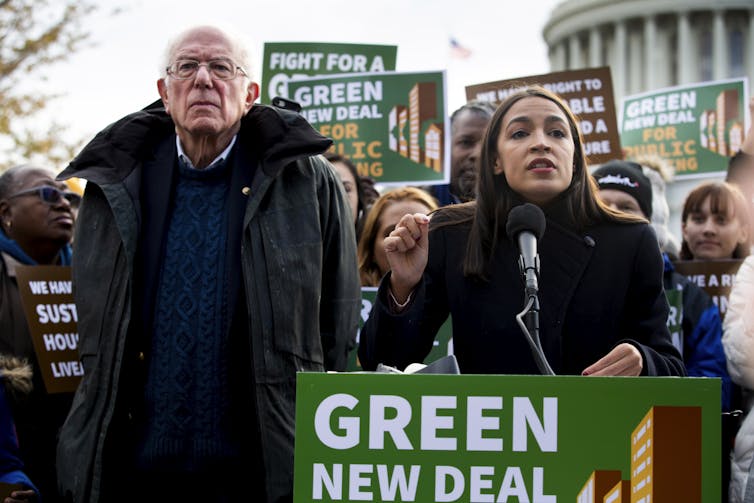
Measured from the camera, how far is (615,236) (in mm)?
3086

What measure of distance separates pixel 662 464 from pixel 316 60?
19.3 ft

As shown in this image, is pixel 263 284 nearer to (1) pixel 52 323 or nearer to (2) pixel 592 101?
(1) pixel 52 323

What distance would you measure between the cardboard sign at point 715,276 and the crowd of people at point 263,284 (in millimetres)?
1509

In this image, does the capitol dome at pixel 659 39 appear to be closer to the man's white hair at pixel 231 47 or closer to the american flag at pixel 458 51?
the american flag at pixel 458 51

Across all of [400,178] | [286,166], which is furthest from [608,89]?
[286,166]

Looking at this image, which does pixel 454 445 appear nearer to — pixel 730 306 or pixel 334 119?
pixel 730 306

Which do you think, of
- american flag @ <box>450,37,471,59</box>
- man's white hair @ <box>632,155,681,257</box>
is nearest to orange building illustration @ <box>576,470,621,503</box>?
man's white hair @ <box>632,155,681,257</box>

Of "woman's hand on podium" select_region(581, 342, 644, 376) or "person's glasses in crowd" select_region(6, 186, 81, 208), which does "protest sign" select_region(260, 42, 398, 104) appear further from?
"woman's hand on podium" select_region(581, 342, 644, 376)

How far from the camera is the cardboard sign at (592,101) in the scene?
7.46m

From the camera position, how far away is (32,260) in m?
5.28

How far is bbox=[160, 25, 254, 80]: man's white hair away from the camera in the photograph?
3820 millimetres

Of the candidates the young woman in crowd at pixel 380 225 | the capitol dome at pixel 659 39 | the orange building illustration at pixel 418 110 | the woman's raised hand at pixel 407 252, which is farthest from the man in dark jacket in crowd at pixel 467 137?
the capitol dome at pixel 659 39

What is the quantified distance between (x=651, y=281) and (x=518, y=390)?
2.94 feet

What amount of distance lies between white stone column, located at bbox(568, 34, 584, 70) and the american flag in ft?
116
